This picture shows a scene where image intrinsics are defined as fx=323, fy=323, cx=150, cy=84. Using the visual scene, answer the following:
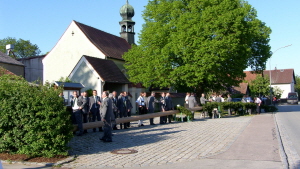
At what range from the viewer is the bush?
7.82 meters

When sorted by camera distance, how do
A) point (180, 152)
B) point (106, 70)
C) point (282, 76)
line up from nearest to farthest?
point (180, 152)
point (106, 70)
point (282, 76)

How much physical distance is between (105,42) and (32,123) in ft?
104

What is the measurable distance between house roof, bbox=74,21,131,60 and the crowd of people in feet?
59.4

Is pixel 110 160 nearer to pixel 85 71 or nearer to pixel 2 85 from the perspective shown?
pixel 2 85

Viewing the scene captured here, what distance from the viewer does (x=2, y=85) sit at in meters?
8.23

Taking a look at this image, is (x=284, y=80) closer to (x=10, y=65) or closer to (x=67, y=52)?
(x=67, y=52)

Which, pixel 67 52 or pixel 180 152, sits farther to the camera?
pixel 67 52

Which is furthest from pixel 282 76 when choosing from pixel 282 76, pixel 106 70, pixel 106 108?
pixel 106 108

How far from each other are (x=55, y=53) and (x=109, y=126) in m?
29.4

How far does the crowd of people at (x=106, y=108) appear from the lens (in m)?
10.7

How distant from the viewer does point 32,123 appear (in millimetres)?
7824

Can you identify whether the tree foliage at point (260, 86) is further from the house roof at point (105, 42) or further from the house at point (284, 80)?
the house at point (284, 80)

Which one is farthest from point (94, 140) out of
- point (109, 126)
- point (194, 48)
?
point (194, 48)

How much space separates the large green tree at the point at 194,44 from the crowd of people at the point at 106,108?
8550 millimetres
